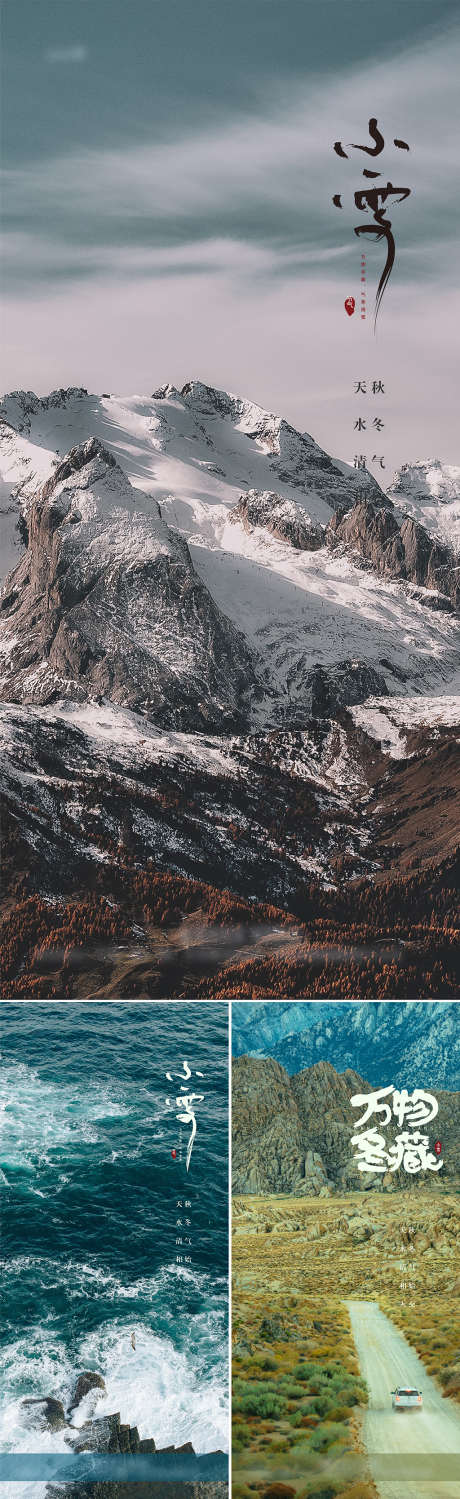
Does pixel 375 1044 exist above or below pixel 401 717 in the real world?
below

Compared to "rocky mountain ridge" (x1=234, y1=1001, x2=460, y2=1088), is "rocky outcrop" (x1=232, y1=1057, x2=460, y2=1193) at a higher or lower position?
lower

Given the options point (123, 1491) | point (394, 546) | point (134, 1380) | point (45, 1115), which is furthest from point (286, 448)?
point (123, 1491)

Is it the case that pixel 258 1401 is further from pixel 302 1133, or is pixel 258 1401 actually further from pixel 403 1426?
pixel 302 1133

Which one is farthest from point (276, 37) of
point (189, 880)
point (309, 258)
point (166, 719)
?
point (189, 880)

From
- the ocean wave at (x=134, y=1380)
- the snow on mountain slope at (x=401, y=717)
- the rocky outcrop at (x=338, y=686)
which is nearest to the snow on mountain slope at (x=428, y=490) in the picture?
the rocky outcrop at (x=338, y=686)

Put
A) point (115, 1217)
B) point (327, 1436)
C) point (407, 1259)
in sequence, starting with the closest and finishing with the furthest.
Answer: point (327, 1436) → point (115, 1217) → point (407, 1259)

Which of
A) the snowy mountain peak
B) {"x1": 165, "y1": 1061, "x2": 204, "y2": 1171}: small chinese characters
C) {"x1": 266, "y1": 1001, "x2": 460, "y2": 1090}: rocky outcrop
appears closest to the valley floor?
{"x1": 165, "y1": 1061, "x2": 204, "y2": 1171}: small chinese characters

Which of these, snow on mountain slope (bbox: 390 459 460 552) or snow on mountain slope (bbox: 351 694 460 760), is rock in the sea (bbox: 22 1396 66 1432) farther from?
snow on mountain slope (bbox: 390 459 460 552)
